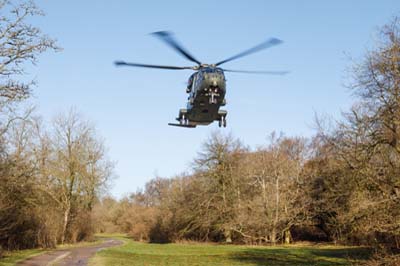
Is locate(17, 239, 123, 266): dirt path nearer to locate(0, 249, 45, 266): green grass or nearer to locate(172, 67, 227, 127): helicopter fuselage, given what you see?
locate(0, 249, 45, 266): green grass

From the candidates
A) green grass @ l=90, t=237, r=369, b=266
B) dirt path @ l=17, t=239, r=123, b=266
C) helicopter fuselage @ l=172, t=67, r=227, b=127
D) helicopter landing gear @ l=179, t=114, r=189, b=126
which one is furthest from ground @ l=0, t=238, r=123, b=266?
helicopter fuselage @ l=172, t=67, r=227, b=127

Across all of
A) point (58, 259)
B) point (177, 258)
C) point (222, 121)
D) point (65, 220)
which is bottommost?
point (177, 258)

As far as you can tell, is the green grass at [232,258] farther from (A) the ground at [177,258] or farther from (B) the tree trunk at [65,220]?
(B) the tree trunk at [65,220]

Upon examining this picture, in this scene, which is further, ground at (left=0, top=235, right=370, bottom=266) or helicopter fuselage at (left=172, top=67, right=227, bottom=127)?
ground at (left=0, top=235, right=370, bottom=266)

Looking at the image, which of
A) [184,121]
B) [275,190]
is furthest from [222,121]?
[275,190]

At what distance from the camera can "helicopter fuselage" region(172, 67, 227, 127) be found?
1296 centimetres

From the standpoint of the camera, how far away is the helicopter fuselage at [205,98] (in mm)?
12961

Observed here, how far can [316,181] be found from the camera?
142 feet

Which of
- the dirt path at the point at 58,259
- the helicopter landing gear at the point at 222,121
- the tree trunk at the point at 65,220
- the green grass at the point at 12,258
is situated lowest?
the dirt path at the point at 58,259

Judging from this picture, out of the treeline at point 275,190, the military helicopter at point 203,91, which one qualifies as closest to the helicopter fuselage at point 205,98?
the military helicopter at point 203,91

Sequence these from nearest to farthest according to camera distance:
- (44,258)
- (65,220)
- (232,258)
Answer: (44,258) < (232,258) < (65,220)

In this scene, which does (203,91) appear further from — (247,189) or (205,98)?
(247,189)

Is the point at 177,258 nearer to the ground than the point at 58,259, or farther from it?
nearer to the ground

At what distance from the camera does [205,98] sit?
13758 mm
